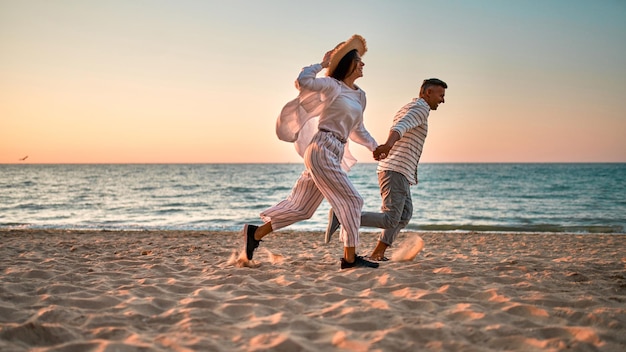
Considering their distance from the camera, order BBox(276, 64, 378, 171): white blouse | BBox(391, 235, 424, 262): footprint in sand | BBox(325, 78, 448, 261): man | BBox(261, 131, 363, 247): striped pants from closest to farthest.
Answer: BBox(276, 64, 378, 171): white blouse → BBox(261, 131, 363, 247): striped pants → BBox(325, 78, 448, 261): man → BBox(391, 235, 424, 262): footprint in sand

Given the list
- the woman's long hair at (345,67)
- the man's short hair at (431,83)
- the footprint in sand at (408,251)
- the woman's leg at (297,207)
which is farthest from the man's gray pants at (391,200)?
the woman's long hair at (345,67)

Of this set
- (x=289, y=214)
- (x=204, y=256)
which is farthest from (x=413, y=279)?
(x=204, y=256)

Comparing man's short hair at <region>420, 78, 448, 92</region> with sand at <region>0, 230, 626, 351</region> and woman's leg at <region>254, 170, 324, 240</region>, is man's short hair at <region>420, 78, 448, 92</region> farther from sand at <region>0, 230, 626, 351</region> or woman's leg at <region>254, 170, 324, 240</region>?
sand at <region>0, 230, 626, 351</region>

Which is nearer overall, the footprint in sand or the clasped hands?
the clasped hands

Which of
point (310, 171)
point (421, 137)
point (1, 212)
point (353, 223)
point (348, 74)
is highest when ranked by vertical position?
point (348, 74)

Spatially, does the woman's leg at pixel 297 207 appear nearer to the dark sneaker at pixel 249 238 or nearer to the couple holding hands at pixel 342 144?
the couple holding hands at pixel 342 144

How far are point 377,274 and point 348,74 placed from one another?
1.78 metres

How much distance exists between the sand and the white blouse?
4.07ft

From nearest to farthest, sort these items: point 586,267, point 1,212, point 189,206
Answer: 1. point 586,267
2. point 1,212
3. point 189,206

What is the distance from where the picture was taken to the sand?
2.58 metres

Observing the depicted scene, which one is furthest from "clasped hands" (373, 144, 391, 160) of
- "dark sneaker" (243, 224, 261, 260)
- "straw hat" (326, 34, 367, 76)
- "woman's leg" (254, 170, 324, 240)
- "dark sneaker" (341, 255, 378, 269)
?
"dark sneaker" (243, 224, 261, 260)

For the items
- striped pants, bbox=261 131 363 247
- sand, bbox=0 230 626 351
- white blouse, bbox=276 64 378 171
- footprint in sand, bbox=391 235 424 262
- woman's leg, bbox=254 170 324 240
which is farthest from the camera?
footprint in sand, bbox=391 235 424 262

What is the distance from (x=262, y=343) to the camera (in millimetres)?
2559

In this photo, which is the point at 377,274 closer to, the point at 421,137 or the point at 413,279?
the point at 413,279
